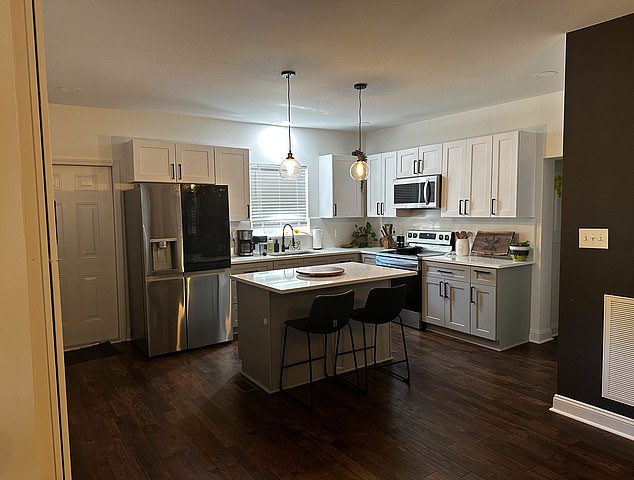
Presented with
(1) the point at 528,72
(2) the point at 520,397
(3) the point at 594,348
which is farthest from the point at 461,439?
(1) the point at 528,72

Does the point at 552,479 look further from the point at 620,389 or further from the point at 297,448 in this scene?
the point at 297,448

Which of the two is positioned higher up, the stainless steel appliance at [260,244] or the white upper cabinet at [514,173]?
the white upper cabinet at [514,173]

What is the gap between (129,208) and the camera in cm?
484

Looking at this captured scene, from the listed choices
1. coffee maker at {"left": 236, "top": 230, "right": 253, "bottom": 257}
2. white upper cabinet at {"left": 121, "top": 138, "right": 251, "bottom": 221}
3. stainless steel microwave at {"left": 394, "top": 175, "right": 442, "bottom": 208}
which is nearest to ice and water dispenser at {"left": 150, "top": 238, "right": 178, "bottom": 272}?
white upper cabinet at {"left": 121, "top": 138, "right": 251, "bottom": 221}

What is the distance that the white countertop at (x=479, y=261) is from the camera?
15.1 feet

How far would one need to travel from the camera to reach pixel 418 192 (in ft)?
18.9

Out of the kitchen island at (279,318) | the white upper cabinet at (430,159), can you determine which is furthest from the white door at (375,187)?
the kitchen island at (279,318)

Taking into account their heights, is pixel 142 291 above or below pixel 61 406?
below

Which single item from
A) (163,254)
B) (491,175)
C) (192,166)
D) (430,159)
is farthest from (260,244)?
(491,175)

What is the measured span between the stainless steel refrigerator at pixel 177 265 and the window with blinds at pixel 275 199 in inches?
47.6

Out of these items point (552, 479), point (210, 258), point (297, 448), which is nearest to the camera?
point (552, 479)

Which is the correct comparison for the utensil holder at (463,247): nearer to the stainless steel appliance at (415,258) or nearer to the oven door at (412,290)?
the stainless steel appliance at (415,258)

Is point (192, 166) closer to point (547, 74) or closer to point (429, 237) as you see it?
point (429, 237)

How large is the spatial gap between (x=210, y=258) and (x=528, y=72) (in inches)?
142
